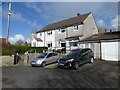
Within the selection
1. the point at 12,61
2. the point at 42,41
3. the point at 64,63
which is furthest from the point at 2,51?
the point at 42,41

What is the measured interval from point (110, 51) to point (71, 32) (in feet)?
46.0

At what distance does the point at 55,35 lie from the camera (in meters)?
41.3

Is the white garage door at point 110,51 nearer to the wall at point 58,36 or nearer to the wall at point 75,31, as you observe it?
the wall at point 75,31

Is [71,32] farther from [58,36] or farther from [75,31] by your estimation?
[58,36]

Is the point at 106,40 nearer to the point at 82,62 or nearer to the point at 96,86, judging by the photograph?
the point at 82,62

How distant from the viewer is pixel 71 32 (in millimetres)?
37062

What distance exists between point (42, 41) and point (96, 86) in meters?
36.2

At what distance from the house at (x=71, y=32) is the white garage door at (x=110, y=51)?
20.0 feet

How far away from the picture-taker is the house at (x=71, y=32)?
113 feet

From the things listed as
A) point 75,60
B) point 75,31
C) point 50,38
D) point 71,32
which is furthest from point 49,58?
point 50,38

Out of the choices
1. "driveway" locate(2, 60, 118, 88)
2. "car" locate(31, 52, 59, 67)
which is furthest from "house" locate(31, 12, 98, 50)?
"driveway" locate(2, 60, 118, 88)

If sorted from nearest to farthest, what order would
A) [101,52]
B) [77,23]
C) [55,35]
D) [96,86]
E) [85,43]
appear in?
[96,86], [101,52], [85,43], [77,23], [55,35]

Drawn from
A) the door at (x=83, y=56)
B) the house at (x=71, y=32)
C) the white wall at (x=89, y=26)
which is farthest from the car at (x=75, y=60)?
the white wall at (x=89, y=26)

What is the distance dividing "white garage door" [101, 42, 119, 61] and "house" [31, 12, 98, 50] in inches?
240
